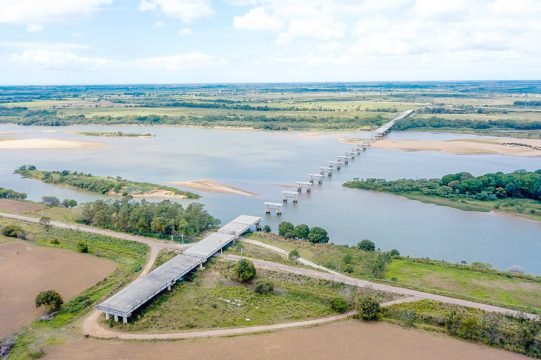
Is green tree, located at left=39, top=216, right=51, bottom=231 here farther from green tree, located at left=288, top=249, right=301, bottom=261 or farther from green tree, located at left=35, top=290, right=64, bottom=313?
green tree, located at left=288, top=249, right=301, bottom=261

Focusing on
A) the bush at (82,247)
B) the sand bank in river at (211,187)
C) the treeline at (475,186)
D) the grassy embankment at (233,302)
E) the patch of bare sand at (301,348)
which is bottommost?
the patch of bare sand at (301,348)

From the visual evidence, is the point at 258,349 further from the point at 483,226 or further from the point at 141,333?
the point at 483,226

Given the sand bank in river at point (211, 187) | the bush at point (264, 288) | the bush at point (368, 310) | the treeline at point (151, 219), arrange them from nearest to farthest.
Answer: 1. the bush at point (368, 310)
2. the bush at point (264, 288)
3. the treeline at point (151, 219)
4. the sand bank in river at point (211, 187)

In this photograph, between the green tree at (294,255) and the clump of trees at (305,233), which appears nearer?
the green tree at (294,255)

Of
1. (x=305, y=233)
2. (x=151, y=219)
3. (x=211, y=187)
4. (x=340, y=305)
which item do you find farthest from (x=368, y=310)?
(x=211, y=187)

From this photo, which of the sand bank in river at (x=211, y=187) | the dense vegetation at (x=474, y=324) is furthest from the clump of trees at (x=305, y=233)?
the sand bank in river at (x=211, y=187)

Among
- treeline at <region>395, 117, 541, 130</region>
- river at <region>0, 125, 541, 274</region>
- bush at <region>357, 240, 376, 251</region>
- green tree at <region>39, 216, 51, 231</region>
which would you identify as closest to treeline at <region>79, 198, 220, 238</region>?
green tree at <region>39, 216, 51, 231</region>

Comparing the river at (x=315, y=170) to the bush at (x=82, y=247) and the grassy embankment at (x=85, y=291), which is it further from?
the bush at (x=82, y=247)
